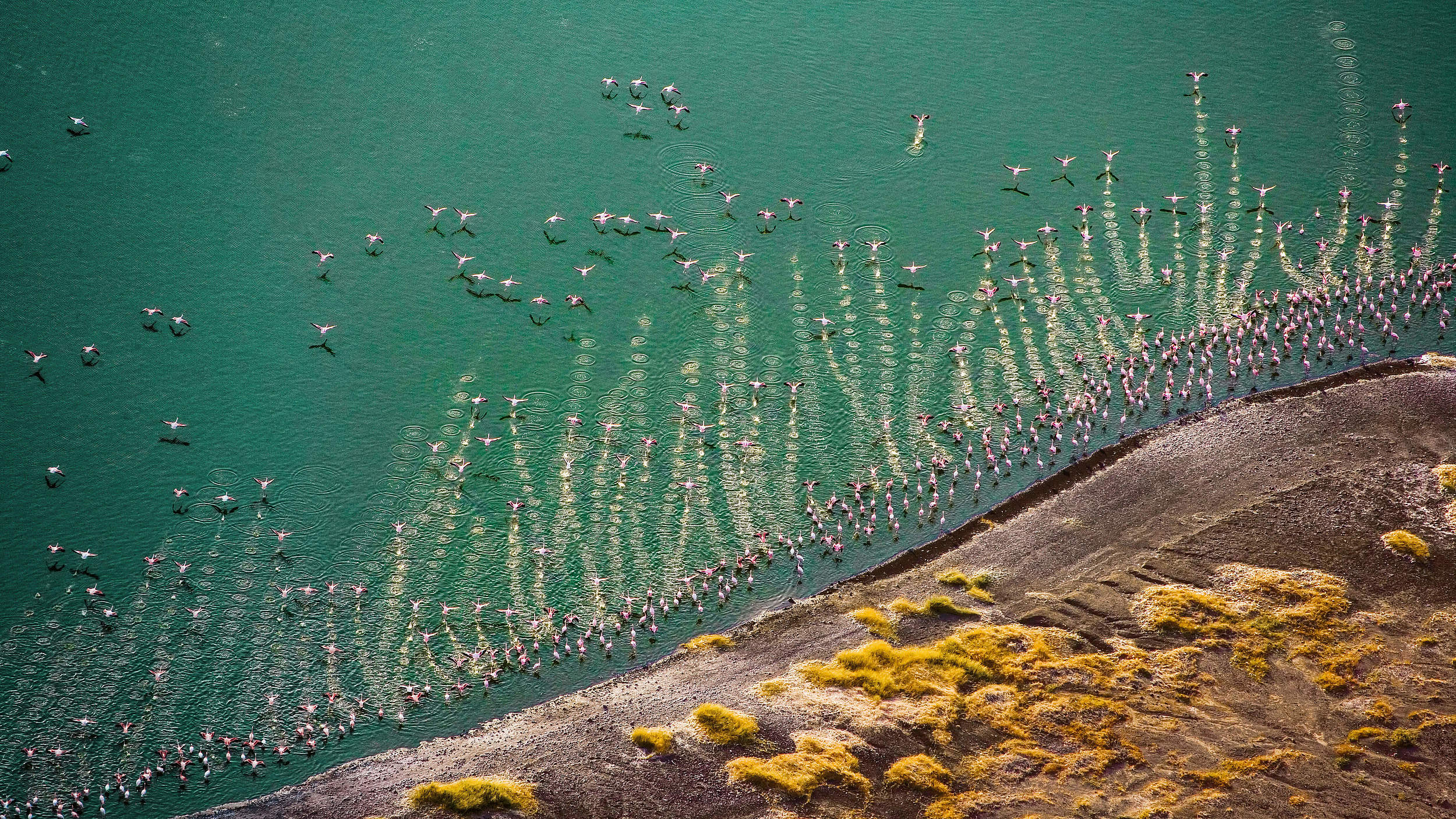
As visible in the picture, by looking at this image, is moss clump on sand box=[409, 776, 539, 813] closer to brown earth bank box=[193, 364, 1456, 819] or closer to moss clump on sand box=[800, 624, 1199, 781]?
brown earth bank box=[193, 364, 1456, 819]

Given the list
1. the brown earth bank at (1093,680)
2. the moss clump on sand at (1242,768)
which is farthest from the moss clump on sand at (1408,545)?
the moss clump on sand at (1242,768)

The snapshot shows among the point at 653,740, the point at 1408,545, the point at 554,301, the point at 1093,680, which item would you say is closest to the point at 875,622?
the point at 1093,680

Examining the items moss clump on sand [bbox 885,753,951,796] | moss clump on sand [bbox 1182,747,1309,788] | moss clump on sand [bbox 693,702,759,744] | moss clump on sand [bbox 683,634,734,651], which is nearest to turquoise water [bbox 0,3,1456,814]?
moss clump on sand [bbox 683,634,734,651]

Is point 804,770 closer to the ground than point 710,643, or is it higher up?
closer to the ground

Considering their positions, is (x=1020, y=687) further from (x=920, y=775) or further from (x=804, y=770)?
(x=804, y=770)

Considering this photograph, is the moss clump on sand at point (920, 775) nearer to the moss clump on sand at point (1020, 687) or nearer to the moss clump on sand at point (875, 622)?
the moss clump on sand at point (1020, 687)

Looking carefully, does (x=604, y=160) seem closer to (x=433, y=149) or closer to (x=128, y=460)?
(x=433, y=149)
